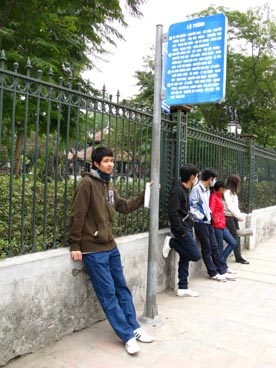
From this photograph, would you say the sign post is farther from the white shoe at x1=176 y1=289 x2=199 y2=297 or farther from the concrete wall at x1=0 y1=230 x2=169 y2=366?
the white shoe at x1=176 y1=289 x2=199 y2=297

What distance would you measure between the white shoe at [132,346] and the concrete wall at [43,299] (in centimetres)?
64

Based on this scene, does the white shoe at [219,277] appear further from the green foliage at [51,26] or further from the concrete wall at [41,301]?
the green foliage at [51,26]

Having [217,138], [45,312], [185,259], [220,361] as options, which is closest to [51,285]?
[45,312]

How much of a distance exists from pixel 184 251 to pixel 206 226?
86 cm

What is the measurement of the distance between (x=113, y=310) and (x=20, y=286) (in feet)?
2.76

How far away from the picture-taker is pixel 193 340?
345cm

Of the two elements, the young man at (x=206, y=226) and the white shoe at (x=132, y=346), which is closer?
the white shoe at (x=132, y=346)

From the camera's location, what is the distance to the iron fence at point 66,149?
3.19m

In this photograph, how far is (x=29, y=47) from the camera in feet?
23.8

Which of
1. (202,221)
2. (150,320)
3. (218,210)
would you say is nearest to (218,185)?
(218,210)

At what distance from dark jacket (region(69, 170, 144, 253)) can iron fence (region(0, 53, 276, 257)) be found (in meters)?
0.29

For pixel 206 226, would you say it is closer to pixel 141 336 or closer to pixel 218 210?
pixel 218 210

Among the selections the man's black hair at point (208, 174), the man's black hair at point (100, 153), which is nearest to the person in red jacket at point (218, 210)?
the man's black hair at point (208, 174)

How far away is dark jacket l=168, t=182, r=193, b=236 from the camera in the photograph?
4.46 m
